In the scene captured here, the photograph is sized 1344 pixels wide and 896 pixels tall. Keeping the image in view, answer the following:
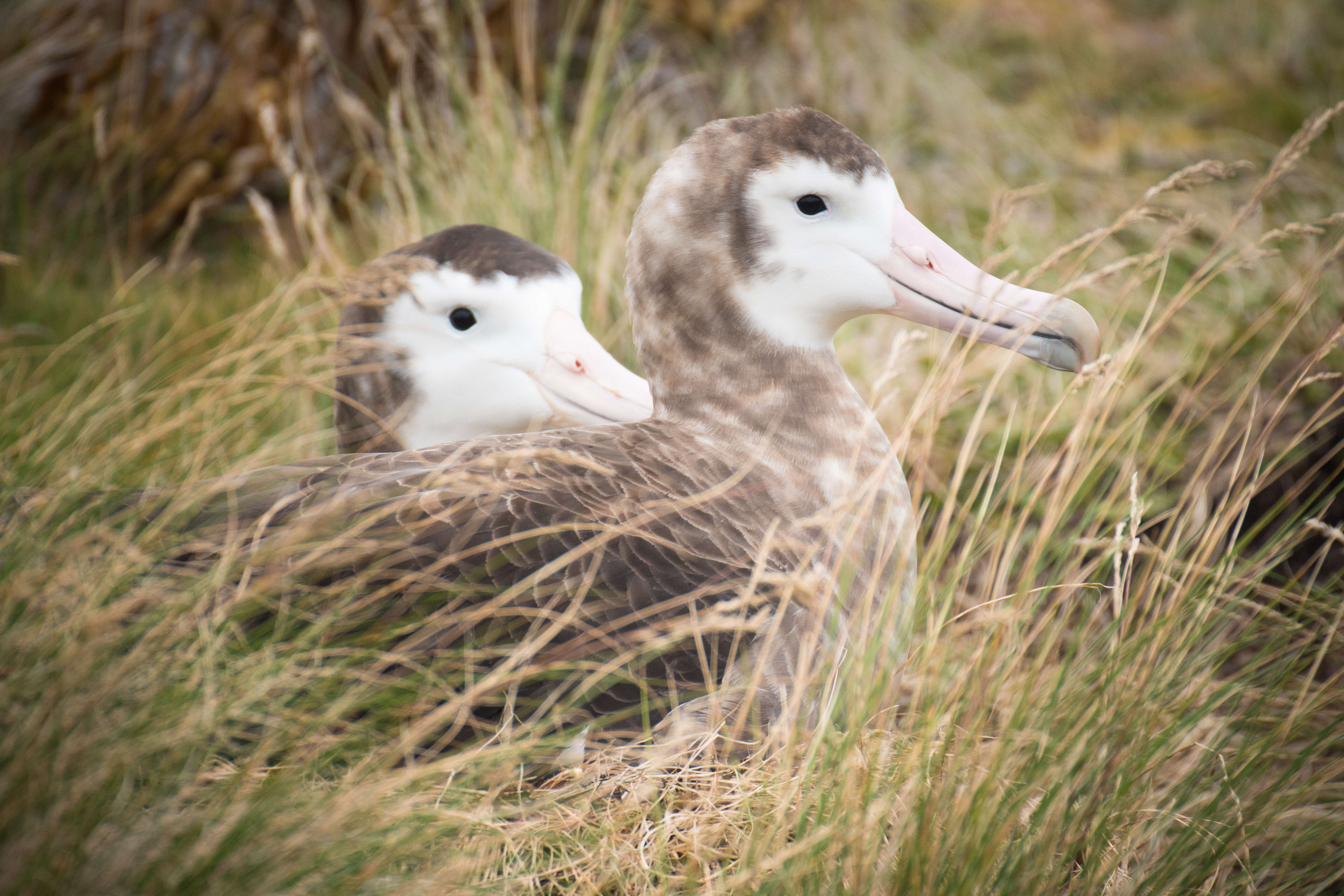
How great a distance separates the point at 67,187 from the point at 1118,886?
16.1 feet

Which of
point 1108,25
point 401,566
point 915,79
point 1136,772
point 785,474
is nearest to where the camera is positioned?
point 1136,772

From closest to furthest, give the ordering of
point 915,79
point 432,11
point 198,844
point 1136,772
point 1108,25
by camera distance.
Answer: point 198,844
point 1136,772
point 432,11
point 915,79
point 1108,25

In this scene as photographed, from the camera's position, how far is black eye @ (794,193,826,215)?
2.08m

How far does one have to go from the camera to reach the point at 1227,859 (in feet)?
5.31

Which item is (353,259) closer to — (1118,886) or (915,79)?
(915,79)

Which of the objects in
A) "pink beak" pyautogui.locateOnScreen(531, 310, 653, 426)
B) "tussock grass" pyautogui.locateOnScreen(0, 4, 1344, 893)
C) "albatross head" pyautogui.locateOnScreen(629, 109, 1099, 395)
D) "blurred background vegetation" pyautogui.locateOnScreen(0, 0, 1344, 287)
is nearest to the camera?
"tussock grass" pyautogui.locateOnScreen(0, 4, 1344, 893)

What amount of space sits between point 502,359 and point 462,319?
0.46 ft

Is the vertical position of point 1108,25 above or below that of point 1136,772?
above

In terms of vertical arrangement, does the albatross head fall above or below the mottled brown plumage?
above

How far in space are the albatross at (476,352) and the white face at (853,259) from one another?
454mm

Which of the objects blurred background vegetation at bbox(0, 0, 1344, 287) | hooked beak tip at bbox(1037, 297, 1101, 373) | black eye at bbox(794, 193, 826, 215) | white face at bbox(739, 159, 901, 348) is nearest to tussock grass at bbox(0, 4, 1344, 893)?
hooked beak tip at bbox(1037, 297, 1101, 373)

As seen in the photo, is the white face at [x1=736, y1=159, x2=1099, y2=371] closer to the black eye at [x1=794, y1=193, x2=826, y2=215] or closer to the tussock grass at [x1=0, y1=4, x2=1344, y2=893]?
the black eye at [x1=794, y1=193, x2=826, y2=215]

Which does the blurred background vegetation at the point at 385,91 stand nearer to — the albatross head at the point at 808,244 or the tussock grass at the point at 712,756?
the albatross head at the point at 808,244

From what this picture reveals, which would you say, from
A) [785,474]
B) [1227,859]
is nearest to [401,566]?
[785,474]
